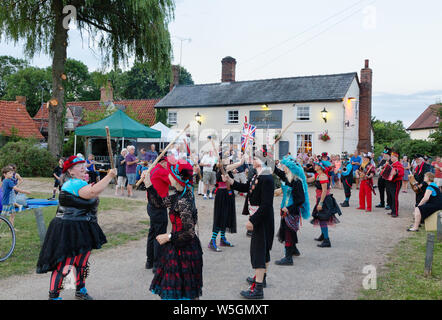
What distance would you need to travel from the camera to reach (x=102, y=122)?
55.8ft

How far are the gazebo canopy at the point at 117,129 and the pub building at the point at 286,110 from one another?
6.83m

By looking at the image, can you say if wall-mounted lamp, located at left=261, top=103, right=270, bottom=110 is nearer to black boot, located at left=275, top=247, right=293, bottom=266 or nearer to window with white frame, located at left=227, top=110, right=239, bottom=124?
window with white frame, located at left=227, top=110, right=239, bottom=124

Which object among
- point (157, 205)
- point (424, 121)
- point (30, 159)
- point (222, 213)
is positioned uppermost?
point (424, 121)

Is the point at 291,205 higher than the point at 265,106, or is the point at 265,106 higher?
the point at 265,106

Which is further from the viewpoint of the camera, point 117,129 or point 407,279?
point 117,129

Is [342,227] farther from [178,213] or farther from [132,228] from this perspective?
[178,213]

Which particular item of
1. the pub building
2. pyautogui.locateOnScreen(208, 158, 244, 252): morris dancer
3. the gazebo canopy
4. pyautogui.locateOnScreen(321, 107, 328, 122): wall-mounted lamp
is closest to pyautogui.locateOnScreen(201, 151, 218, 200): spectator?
the gazebo canopy

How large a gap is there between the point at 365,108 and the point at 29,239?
2686 cm

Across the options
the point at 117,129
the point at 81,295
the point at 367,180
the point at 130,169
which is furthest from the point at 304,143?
the point at 81,295

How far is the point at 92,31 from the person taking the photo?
18781 mm

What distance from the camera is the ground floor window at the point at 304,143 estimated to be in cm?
2612

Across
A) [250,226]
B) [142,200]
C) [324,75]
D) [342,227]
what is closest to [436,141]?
[324,75]

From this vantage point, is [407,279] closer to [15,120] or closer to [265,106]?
[265,106]

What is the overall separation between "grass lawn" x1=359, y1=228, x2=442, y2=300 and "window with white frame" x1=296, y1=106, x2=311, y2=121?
19457mm
